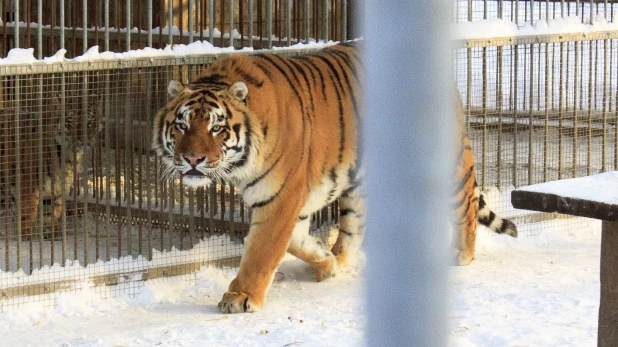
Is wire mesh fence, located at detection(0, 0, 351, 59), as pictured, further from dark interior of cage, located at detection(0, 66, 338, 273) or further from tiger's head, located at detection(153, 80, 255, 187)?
tiger's head, located at detection(153, 80, 255, 187)

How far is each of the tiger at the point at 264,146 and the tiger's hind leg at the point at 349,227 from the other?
28 cm

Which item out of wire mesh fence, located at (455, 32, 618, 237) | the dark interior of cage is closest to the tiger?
the dark interior of cage

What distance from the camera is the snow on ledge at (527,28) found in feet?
20.6

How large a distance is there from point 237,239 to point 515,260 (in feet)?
5.21

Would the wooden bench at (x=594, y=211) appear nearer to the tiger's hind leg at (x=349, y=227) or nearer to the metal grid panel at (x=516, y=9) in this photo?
the metal grid panel at (x=516, y=9)

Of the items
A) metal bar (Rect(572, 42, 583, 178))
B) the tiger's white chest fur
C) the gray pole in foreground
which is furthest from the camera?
metal bar (Rect(572, 42, 583, 178))

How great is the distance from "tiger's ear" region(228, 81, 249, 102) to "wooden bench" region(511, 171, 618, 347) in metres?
1.56

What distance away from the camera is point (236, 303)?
15.7 feet

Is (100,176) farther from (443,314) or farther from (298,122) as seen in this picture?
(443,314)

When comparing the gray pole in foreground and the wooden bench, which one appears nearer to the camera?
the gray pole in foreground

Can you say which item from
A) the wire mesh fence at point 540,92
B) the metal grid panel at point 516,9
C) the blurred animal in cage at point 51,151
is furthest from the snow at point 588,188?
the blurred animal in cage at point 51,151

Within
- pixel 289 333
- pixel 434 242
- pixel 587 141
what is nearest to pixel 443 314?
pixel 434 242

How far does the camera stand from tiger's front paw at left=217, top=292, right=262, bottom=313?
15.7ft

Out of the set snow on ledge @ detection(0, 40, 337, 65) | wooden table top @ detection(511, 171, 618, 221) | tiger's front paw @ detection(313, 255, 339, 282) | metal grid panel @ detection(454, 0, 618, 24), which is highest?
metal grid panel @ detection(454, 0, 618, 24)
